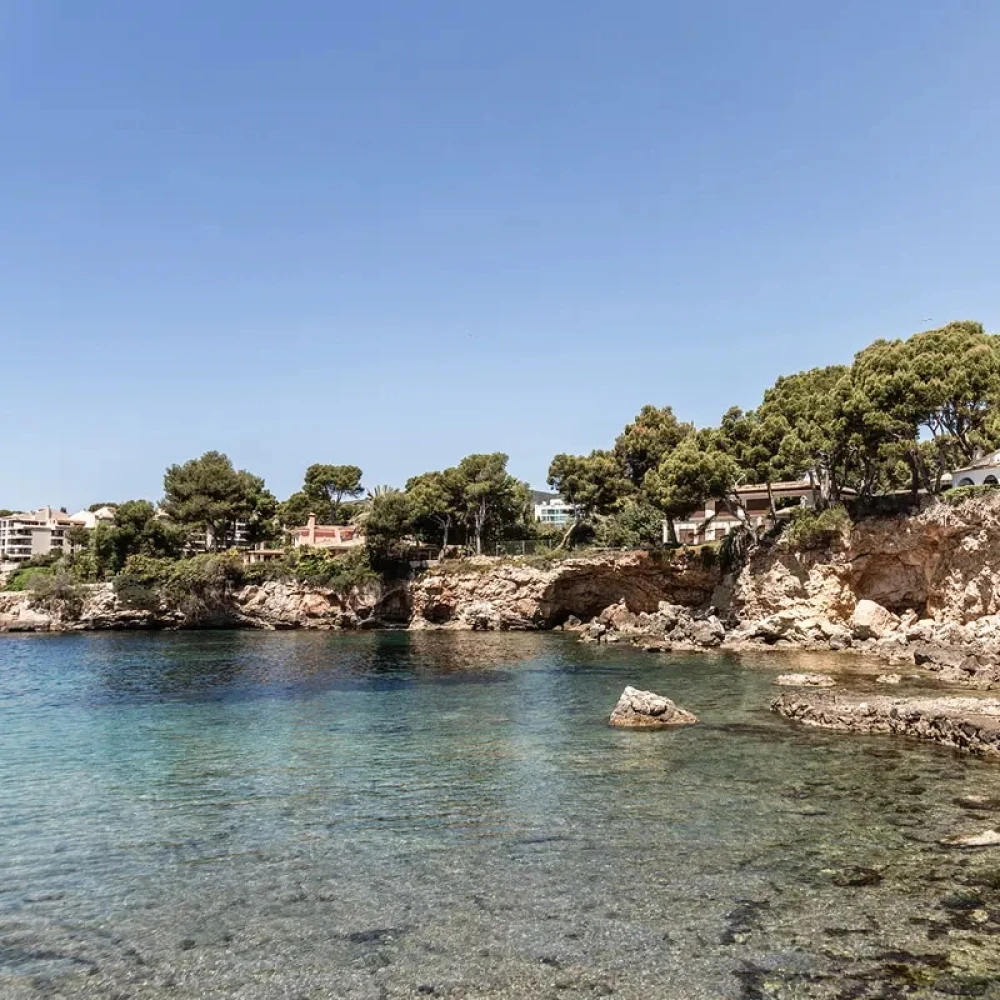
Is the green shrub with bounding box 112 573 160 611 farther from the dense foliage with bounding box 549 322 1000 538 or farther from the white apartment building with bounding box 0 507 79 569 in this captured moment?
the white apartment building with bounding box 0 507 79 569

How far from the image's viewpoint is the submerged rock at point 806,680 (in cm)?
3083

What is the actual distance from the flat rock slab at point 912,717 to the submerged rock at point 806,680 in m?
4.85

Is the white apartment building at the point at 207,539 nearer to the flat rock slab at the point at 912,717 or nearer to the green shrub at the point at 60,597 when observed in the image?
the green shrub at the point at 60,597

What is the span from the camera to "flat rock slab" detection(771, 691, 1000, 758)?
1977 cm

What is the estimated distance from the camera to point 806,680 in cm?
3122

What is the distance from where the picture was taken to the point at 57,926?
10.7m

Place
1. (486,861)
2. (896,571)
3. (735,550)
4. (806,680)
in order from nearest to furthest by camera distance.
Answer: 1. (486,861)
2. (806,680)
3. (896,571)
4. (735,550)

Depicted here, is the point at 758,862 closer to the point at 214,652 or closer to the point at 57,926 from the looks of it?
the point at 57,926

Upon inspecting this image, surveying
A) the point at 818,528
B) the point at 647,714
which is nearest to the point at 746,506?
the point at 818,528

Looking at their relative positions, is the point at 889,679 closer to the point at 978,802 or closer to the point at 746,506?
the point at 978,802

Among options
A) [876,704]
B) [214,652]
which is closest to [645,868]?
[876,704]

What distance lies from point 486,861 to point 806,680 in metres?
22.2

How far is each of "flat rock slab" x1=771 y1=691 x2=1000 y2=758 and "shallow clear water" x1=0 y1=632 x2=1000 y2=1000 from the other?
0.97 m

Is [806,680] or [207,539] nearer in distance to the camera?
[806,680]
